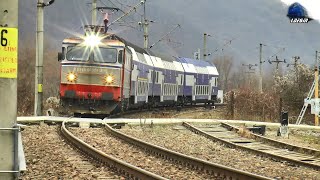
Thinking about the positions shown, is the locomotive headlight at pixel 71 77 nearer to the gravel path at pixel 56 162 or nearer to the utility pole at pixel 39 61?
the utility pole at pixel 39 61

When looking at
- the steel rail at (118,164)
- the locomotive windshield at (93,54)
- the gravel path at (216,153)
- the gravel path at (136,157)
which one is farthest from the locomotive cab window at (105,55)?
the steel rail at (118,164)

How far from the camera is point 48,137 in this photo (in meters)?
14.4

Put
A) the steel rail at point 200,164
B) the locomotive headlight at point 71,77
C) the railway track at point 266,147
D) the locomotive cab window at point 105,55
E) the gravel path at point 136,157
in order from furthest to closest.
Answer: the locomotive cab window at point 105,55 < the locomotive headlight at point 71,77 < the railway track at point 266,147 < the gravel path at point 136,157 < the steel rail at point 200,164

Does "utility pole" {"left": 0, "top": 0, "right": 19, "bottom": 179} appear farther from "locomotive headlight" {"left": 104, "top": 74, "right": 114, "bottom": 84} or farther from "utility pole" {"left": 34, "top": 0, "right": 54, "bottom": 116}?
"utility pole" {"left": 34, "top": 0, "right": 54, "bottom": 116}

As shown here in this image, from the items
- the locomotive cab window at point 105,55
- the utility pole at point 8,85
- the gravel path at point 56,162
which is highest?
the locomotive cab window at point 105,55

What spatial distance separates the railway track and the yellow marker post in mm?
6993

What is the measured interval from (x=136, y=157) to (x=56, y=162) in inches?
76.7

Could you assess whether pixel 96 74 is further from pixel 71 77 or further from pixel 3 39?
pixel 3 39

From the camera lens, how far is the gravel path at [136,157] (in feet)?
30.9

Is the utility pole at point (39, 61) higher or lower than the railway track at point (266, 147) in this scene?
higher

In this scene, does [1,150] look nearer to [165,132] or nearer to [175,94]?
[165,132]

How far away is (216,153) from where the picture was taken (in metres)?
12.5

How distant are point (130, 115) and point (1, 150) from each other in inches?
759

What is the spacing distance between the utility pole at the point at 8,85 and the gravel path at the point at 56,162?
2597 mm
